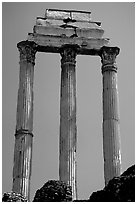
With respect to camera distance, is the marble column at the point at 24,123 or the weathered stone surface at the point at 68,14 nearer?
the marble column at the point at 24,123

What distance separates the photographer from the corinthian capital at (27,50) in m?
25.0

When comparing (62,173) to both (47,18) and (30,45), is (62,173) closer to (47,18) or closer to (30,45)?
(30,45)

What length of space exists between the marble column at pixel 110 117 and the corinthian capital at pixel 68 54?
147cm

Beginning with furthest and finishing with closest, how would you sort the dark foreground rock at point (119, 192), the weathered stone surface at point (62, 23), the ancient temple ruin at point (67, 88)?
the weathered stone surface at point (62, 23) < the ancient temple ruin at point (67, 88) < the dark foreground rock at point (119, 192)

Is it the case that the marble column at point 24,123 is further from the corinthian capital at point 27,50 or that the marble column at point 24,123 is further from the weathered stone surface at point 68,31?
the weathered stone surface at point 68,31

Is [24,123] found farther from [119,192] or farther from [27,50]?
[119,192]

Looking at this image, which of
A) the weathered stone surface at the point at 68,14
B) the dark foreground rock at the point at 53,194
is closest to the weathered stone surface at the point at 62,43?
the weathered stone surface at the point at 68,14

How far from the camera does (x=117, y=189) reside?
29.4 feet

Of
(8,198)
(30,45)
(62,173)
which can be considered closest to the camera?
(8,198)

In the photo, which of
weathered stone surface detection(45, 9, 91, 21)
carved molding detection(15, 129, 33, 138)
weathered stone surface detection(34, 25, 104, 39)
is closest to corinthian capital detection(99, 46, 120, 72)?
weathered stone surface detection(34, 25, 104, 39)

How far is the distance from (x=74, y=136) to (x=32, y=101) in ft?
8.94

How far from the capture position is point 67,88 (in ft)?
78.4

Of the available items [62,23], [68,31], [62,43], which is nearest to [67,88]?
[62,43]

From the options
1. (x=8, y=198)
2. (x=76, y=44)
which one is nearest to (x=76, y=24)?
(x=76, y=44)
